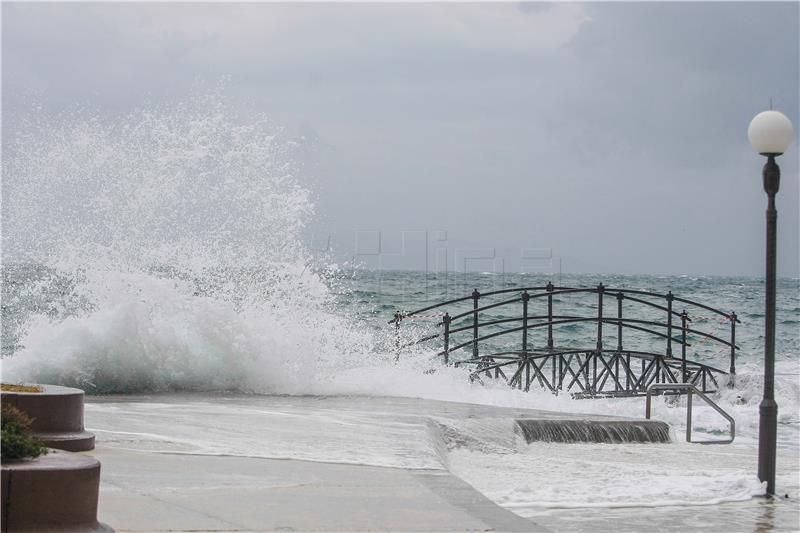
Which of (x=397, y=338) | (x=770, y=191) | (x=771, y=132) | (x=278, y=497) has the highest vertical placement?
(x=771, y=132)

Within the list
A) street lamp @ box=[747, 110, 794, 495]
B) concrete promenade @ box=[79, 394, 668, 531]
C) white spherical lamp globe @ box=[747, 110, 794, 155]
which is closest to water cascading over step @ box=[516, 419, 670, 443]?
concrete promenade @ box=[79, 394, 668, 531]

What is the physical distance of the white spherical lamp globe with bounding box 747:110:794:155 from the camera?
1013cm

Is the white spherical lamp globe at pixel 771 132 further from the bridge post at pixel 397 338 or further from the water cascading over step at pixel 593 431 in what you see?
the bridge post at pixel 397 338

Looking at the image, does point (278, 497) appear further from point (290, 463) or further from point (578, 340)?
point (578, 340)

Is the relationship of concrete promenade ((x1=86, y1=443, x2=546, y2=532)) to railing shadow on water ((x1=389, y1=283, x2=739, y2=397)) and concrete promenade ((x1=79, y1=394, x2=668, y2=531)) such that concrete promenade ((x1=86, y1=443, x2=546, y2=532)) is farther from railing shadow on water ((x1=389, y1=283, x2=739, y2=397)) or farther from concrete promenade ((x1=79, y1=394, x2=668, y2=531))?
railing shadow on water ((x1=389, y1=283, x2=739, y2=397))

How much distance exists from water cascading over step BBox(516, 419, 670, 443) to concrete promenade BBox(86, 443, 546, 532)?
3.56m

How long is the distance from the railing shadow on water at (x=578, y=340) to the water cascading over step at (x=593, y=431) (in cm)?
497

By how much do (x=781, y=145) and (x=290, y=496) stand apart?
224 inches

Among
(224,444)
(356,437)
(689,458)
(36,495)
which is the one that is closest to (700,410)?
(689,458)

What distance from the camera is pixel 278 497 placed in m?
7.06

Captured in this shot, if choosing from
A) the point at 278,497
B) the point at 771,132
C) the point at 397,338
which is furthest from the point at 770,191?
the point at 397,338

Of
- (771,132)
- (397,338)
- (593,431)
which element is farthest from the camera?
(397,338)

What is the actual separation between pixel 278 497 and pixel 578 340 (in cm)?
3165

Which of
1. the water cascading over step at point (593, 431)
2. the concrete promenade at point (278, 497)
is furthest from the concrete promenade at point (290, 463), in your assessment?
the water cascading over step at point (593, 431)
